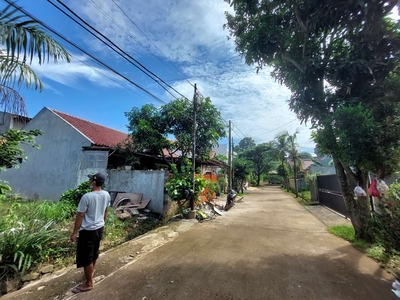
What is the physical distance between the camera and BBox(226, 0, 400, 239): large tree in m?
→ 4.21

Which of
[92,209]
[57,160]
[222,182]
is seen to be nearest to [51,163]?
[57,160]

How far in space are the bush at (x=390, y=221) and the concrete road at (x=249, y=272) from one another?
57cm

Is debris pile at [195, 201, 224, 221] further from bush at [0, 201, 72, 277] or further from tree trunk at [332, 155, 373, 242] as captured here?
tree trunk at [332, 155, 373, 242]

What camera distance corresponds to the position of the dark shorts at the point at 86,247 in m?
2.93

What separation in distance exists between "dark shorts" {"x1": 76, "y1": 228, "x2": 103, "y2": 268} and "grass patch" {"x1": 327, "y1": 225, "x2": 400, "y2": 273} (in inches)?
203

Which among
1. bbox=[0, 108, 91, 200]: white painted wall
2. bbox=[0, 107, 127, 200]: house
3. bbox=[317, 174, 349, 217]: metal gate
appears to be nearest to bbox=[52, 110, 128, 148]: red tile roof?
bbox=[0, 107, 127, 200]: house

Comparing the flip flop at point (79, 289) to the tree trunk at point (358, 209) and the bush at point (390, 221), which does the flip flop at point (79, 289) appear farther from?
the tree trunk at point (358, 209)

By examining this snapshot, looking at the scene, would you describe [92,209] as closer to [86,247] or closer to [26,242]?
[86,247]

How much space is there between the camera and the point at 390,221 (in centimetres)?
363

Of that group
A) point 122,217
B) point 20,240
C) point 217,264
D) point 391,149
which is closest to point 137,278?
point 217,264

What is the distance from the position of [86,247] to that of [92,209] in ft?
1.79

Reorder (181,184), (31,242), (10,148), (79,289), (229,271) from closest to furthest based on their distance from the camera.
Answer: (79,289), (10,148), (229,271), (31,242), (181,184)

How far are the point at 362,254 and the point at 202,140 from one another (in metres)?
8.09

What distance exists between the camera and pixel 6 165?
11.7ft
